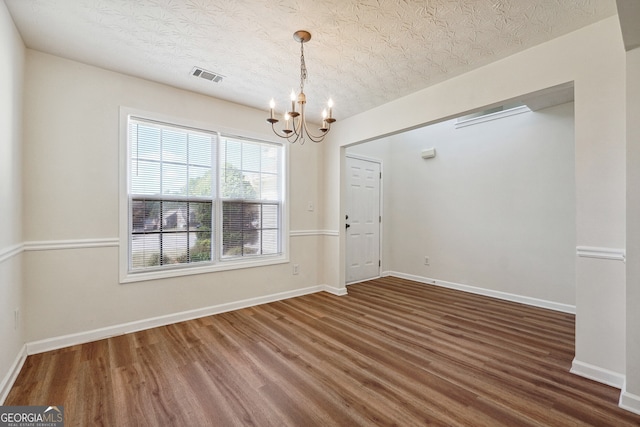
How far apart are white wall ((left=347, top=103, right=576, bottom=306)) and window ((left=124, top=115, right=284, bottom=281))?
7.09 ft

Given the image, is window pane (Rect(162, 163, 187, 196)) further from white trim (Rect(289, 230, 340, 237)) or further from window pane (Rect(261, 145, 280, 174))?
white trim (Rect(289, 230, 340, 237))

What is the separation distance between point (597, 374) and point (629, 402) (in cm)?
31

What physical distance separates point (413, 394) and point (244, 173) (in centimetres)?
301

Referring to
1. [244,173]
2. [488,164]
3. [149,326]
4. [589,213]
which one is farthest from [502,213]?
[149,326]

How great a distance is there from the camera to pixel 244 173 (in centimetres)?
367

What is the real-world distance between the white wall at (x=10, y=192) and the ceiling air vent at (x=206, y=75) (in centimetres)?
125

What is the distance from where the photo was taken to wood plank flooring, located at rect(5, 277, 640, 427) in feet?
5.36

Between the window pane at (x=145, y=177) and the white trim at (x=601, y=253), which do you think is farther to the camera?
the window pane at (x=145, y=177)

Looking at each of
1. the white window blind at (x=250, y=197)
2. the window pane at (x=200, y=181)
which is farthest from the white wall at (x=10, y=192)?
the white window blind at (x=250, y=197)

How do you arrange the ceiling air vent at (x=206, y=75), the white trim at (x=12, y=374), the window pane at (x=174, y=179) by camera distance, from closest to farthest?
the white trim at (x=12, y=374)
the ceiling air vent at (x=206, y=75)
the window pane at (x=174, y=179)

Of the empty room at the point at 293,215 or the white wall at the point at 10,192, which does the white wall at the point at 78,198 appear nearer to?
the empty room at the point at 293,215

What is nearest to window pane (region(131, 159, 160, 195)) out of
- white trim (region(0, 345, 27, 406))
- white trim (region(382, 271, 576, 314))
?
white trim (region(0, 345, 27, 406))

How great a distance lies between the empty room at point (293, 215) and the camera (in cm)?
181

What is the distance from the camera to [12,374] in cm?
195
